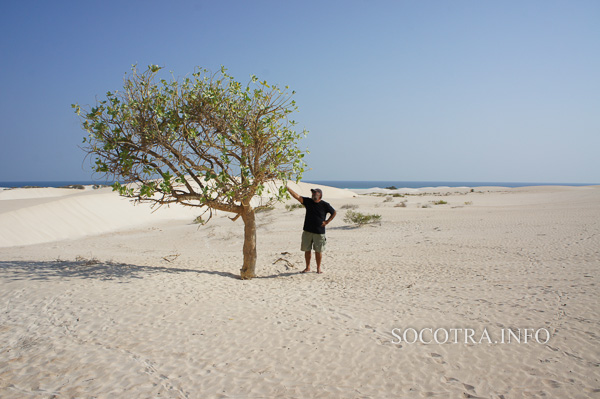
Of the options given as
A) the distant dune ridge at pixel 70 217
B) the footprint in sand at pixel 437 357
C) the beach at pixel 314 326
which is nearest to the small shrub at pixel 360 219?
the distant dune ridge at pixel 70 217

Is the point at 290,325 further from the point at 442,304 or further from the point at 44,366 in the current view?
the point at 44,366

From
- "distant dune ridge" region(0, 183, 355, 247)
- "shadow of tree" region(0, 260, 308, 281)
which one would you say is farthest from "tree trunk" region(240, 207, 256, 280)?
"distant dune ridge" region(0, 183, 355, 247)

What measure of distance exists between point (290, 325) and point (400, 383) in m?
2.00

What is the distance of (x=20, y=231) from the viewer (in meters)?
16.9

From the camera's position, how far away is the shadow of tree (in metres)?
7.58

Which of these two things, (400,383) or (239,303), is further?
(239,303)

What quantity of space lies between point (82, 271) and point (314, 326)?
5.46 meters

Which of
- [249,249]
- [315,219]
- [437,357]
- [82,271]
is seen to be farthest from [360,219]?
[437,357]

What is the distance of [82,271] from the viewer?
8008 millimetres

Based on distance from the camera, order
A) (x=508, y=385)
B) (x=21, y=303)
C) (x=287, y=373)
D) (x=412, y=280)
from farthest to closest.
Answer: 1. (x=412, y=280)
2. (x=21, y=303)
3. (x=287, y=373)
4. (x=508, y=385)

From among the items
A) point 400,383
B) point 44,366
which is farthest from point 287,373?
point 44,366

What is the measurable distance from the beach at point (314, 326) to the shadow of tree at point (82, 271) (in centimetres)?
4

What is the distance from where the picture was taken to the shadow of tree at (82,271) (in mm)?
7582

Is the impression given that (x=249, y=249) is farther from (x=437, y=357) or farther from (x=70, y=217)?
(x=70, y=217)
